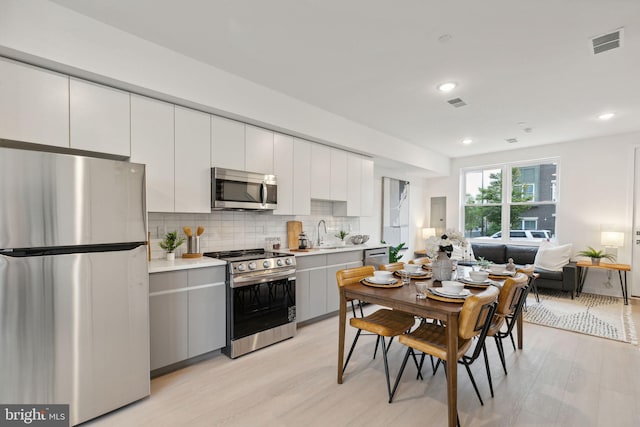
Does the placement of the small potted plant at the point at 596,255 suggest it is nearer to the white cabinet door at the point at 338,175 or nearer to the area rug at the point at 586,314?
the area rug at the point at 586,314

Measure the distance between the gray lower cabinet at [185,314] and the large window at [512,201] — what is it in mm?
6083

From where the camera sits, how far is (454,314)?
1837mm

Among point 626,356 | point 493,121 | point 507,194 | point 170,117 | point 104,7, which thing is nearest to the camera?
point 104,7

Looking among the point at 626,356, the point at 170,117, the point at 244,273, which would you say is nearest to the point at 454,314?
the point at 244,273

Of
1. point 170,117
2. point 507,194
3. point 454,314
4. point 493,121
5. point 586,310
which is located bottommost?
point 586,310

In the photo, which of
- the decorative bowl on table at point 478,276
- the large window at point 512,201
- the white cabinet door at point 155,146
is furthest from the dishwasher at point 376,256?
the large window at point 512,201

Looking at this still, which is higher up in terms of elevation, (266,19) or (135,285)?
(266,19)

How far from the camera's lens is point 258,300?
3.08 metres

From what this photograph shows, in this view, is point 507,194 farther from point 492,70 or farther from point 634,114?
point 492,70

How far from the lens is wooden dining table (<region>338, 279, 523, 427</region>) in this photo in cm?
187

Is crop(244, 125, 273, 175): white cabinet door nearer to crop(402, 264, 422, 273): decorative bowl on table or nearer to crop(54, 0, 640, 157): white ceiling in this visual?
crop(54, 0, 640, 157): white ceiling

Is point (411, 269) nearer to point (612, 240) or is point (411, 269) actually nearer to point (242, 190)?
point (242, 190)

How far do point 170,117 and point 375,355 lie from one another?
2.96m

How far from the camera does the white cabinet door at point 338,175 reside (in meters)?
4.43
